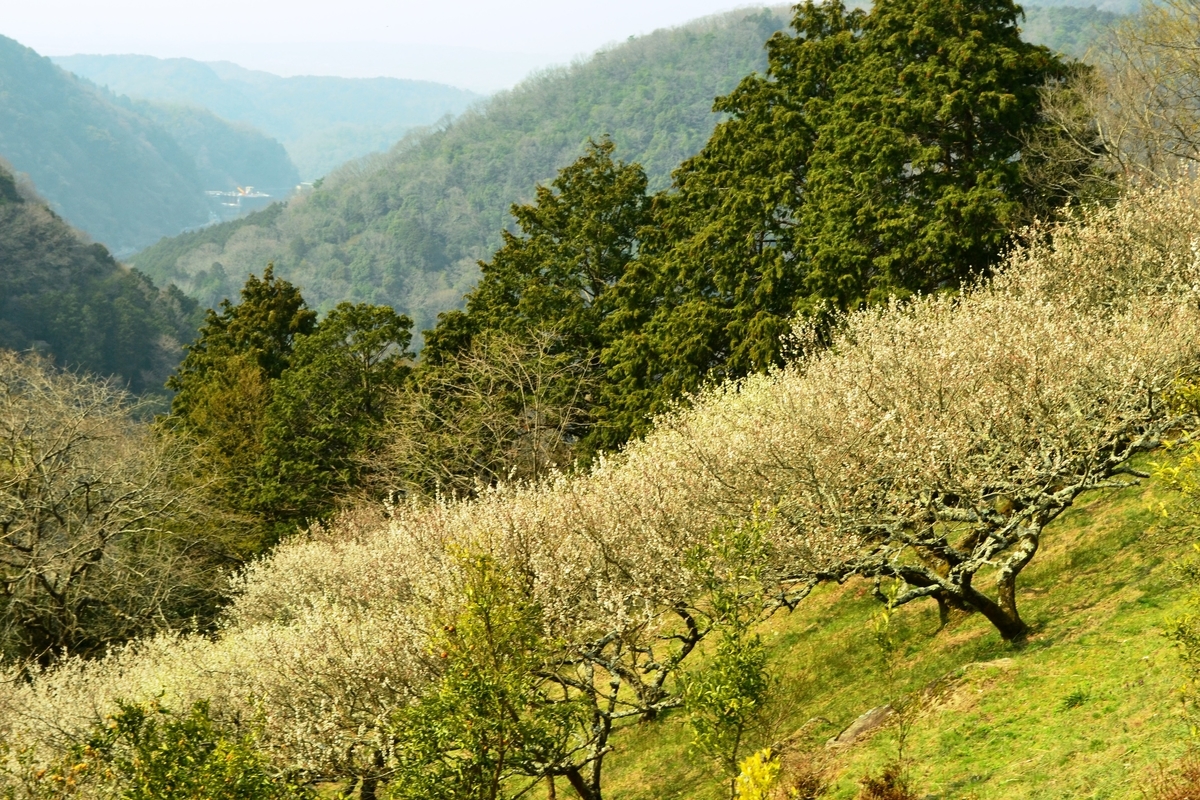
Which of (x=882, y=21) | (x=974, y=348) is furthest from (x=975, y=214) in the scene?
(x=974, y=348)

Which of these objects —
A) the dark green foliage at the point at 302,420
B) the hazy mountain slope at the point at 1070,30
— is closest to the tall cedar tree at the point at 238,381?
the dark green foliage at the point at 302,420

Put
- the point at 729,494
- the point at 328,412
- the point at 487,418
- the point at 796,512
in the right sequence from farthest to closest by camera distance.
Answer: the point at 328,412 < the point at 487,418 < the point at 729,494 < the point at 796,512

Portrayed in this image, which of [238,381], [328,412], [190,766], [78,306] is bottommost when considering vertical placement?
[78,306]

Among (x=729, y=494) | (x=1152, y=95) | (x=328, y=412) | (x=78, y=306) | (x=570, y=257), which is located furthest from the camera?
(x=78, y=306)

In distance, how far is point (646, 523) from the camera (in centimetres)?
1831

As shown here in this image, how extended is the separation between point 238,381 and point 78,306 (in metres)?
82.0

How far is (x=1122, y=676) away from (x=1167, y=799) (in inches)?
133

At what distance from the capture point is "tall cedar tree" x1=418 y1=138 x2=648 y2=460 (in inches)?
1619

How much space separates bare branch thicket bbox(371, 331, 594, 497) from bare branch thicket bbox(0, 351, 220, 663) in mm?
7987

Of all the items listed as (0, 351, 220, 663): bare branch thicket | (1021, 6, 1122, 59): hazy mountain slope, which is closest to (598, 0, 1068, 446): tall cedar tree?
(0, 351, 220, 663): bare branch thicket

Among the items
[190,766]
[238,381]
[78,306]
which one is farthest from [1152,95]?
[78,306]

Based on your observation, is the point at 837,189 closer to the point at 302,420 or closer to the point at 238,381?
the point at 302,420

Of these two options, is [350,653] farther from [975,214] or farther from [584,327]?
[584,327]

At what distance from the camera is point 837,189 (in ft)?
105
